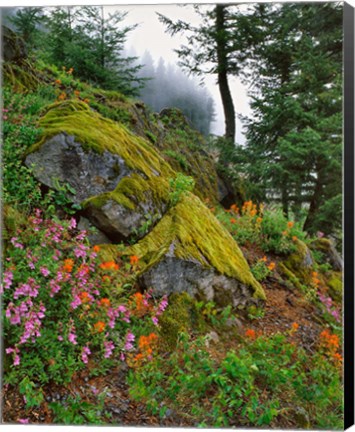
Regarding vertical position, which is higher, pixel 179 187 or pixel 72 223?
pixel 179 187

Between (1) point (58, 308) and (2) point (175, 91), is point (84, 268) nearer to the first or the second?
(1) point (58, 308)

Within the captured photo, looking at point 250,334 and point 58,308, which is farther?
point 250,334

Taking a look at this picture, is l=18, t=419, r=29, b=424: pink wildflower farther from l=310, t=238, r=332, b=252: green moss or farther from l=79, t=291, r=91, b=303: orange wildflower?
l=310, t=238, r=332, b=252: green moss

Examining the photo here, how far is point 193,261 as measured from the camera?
3.75 meters

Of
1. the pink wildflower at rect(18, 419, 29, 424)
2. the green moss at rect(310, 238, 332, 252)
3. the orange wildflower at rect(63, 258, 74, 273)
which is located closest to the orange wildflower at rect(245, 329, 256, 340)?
the green moss at rect(310, 238, 332, 252)

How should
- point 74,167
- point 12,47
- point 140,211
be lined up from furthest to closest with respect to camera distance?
point 12,47 < point 140,211 < point 74,167

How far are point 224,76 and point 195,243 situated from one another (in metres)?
1.45

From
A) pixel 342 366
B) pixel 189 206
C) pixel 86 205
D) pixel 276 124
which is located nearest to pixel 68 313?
pixel 86 205

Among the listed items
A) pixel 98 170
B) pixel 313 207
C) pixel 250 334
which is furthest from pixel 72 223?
pixel 313 207

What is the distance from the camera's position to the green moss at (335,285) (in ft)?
12.0

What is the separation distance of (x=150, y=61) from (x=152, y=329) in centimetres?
216

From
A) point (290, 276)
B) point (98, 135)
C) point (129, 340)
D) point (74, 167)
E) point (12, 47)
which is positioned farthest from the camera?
point (12, 47)

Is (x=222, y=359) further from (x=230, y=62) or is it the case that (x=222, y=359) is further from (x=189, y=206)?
(x=230, y=62)

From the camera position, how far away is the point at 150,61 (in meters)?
3.96
